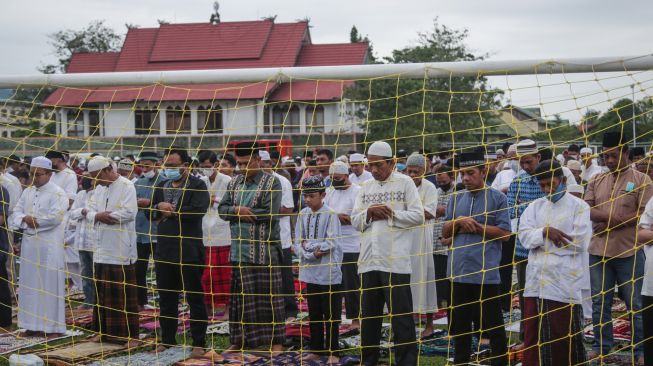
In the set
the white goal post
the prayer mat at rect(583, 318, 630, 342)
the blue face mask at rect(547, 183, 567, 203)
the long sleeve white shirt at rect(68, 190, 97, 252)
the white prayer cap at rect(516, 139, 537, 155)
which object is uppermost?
the white goal post

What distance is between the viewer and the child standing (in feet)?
24.5

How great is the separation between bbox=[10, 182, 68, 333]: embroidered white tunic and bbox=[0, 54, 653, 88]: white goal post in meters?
1.96

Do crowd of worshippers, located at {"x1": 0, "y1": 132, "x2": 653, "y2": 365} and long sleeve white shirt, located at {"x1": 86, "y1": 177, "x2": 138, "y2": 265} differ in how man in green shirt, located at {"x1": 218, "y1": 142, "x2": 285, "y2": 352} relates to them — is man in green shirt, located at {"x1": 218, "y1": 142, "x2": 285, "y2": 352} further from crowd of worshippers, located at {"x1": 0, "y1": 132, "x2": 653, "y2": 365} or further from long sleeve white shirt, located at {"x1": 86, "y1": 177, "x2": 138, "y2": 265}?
long sleeve white shirt, located at {"x1": 86, "y1": 177, "x2": 138, "y2": 265}

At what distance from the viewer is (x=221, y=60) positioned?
4247 centimetres

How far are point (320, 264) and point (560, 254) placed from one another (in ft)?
7.46

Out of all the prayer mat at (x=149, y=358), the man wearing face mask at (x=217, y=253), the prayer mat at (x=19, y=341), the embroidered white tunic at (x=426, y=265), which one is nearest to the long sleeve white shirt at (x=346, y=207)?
the embroidered white tunic at (x=426, y=265)

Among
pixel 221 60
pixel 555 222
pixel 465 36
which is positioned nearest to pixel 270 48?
pixel 221 60

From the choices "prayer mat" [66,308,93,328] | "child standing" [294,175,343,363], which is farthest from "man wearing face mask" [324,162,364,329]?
"prayer mat" [66,308,93,328]

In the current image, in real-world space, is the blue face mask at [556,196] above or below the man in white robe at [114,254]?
above

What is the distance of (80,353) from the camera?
748 cm

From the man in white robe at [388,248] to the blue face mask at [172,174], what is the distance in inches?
81.4

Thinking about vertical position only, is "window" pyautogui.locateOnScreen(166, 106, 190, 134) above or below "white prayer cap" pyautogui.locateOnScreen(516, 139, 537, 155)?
above

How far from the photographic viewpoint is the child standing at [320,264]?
747 centimetres

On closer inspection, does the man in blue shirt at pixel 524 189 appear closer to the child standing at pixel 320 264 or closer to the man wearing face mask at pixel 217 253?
the child standing at pixel 320 264
